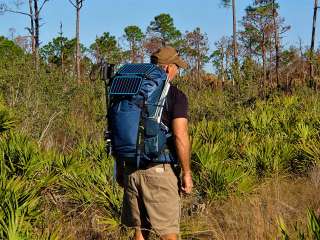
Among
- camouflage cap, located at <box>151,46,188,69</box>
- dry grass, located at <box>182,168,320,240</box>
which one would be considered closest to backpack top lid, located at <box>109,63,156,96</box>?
camouflage cap, located at <box>151,46,188,69</box>

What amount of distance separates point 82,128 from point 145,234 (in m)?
7.93

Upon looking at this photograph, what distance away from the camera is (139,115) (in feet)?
12.3

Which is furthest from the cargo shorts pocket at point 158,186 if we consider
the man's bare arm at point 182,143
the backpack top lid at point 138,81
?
the backpack top lid at point 138,81

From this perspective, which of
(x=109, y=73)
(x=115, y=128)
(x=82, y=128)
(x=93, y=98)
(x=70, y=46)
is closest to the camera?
(x=115, y=128)

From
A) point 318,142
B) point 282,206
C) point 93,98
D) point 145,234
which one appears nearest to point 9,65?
point 93,98

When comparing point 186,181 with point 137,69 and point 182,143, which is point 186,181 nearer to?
point 182,143

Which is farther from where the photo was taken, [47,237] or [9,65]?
[9,65]

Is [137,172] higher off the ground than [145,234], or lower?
higher

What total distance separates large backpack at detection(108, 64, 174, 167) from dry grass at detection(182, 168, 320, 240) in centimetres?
133

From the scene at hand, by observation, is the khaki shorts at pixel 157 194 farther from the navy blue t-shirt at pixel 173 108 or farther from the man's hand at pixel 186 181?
the navy blue t-shirt at pixel 173 108

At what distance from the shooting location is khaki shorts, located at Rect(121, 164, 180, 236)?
157 inches

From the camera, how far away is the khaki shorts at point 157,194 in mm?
3982

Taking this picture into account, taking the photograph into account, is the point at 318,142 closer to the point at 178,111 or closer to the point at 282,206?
the point at 282,206

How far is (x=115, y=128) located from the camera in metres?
3.81
